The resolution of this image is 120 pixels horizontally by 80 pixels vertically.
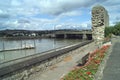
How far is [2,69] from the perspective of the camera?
9.48 meters

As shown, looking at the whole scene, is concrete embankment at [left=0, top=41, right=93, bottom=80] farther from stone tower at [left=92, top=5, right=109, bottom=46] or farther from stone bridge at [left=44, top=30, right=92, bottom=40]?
stone bridge at [left=44, top=30, right=92, bottom=40]

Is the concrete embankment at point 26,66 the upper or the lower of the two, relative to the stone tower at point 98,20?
lower

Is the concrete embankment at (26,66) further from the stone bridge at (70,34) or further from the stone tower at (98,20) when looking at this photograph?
Result: the stone bridge at (70,34)

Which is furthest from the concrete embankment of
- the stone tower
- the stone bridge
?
the stone bridge

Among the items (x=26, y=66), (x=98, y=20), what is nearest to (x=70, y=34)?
(x=98, y=20)

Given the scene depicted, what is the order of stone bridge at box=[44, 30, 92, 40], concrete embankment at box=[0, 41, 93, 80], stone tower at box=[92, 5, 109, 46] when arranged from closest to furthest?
1. concrete embankment at box=[0, 41, 93, 80]
2. stone tower at box=[92, 5, 109, 46]
3. stone bridge at box=[44, 30, 92, 40]

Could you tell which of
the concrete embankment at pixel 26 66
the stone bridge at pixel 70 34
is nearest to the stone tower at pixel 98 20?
the concrete embankment at pixel 26 66

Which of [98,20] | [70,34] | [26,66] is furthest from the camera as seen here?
[70,34]

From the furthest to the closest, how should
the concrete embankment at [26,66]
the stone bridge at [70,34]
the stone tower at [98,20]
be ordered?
the stone bridge at [70,34], the stone tower at [98,20], the concrete embankment at [26,66]

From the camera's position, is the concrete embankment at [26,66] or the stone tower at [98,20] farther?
the stone tower at [98,20]

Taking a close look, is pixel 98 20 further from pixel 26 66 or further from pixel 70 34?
pixel 70 34

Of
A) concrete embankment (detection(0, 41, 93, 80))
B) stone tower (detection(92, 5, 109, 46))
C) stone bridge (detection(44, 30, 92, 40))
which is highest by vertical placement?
stone tower (detection(92, 5, 109, 46))

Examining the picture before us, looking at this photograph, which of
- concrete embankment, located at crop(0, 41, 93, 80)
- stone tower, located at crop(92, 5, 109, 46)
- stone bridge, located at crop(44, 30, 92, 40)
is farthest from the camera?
stone bridge, located at crop(44, 30, 92, 40)

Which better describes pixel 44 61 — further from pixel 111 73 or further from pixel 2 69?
pixel 111 73
